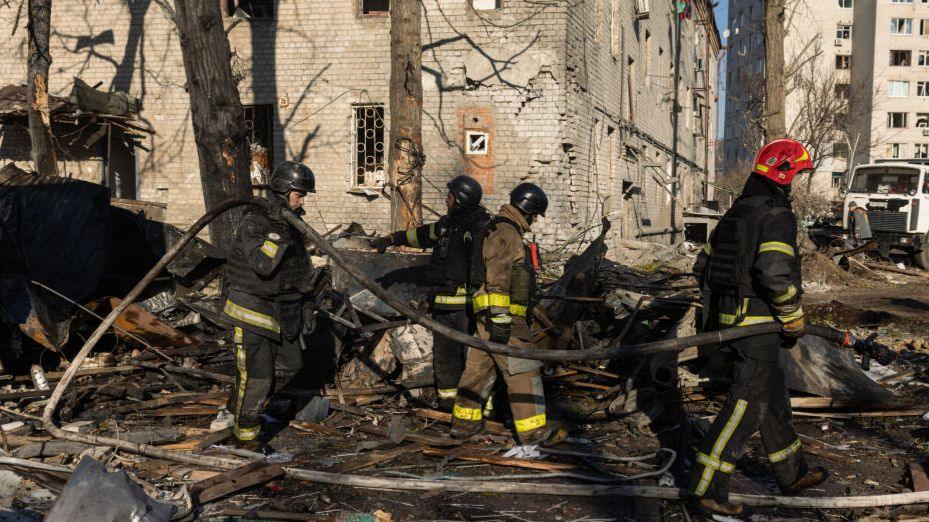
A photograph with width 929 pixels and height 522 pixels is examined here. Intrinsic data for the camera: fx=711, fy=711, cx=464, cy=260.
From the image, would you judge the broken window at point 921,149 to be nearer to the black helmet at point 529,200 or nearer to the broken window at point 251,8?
the broken window at point 251,8

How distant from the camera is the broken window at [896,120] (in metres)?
55.6

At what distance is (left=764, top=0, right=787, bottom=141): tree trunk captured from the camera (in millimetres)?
14211

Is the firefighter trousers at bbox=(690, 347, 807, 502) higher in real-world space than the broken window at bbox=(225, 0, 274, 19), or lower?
lower

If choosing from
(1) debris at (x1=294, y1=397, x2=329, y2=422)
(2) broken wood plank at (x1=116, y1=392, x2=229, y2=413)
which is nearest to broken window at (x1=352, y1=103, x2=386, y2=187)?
(2) broken wood plank at (x1=116, y1=392, x2=229, y2=413)

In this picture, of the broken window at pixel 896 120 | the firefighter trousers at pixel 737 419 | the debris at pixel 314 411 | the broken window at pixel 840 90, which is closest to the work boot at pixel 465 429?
the debris at pixel 314 411

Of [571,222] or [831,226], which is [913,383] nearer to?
[571,222]

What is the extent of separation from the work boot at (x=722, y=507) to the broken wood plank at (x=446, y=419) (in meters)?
1.85

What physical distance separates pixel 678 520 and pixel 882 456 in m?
2.07

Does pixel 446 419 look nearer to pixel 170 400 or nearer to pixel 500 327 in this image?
pixel 500 327

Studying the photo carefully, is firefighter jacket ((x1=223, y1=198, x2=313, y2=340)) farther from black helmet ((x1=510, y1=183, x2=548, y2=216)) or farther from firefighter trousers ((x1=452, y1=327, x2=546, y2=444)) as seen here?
black helmet ((x1=510, y1=183, x2=548, y2=216))

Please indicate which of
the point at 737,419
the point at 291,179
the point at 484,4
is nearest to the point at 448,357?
the point at 291,179

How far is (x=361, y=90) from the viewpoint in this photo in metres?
13.8

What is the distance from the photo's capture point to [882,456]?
504cm

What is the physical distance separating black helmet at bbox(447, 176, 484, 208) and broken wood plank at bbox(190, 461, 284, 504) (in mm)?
2653
